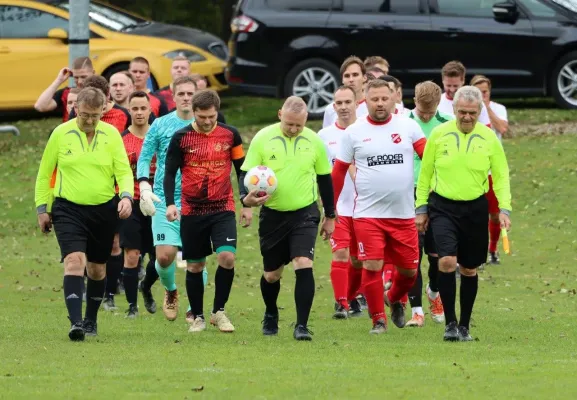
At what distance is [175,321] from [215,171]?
194 cm

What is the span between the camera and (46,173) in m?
12.5

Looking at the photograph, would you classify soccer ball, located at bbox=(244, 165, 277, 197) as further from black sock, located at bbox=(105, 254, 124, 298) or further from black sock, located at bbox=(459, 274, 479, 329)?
black sock, located at bbox=(105, 254, 124, 298)

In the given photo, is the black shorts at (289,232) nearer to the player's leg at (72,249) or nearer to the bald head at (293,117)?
the bald head at (293,117)

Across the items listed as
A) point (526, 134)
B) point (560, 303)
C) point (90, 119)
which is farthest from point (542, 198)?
point (90, 119)

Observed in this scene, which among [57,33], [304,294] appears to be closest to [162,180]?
[304,294]

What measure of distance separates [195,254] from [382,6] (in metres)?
12.9

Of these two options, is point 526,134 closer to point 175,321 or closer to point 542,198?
point 542,198

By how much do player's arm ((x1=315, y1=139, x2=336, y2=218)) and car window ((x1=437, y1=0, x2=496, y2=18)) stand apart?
507 inches

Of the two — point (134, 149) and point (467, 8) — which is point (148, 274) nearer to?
point (134, 149)

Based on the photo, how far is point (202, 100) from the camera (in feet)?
42.0

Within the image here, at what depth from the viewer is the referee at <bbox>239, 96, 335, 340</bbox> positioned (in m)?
12.6

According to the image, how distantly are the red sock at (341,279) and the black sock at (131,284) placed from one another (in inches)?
75.1


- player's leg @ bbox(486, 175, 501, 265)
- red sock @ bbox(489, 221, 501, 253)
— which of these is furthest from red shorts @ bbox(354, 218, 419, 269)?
red sock @ bbox(489, 221, 501, 253)

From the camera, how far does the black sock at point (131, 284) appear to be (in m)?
14.8
